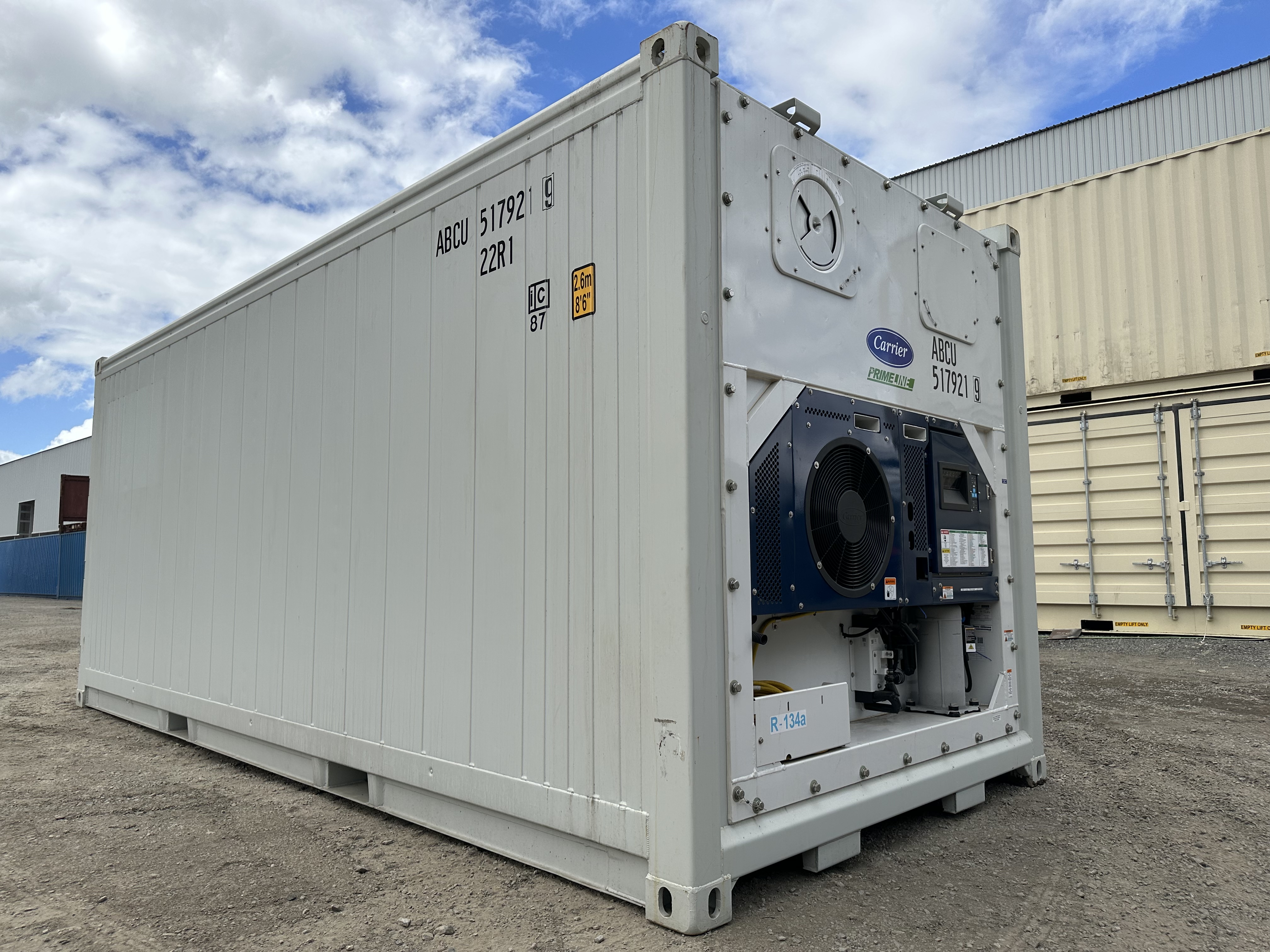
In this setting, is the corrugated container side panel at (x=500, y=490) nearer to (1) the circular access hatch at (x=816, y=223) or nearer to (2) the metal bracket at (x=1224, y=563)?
(1) the circular access hatch at (x=816, y=223)

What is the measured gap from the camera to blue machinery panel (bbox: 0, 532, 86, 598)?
78.8 feet

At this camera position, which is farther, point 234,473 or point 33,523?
point 33,523

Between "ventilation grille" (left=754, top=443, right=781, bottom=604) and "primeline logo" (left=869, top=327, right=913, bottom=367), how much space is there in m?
0.79

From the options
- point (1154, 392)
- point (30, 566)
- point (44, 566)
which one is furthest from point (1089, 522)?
point (30, 566)

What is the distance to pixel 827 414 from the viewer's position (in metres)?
2.95

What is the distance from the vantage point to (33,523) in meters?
32.3

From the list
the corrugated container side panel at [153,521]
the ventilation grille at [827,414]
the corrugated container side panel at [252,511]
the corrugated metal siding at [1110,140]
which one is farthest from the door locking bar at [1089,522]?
the corrugated container side panel at [153,521]

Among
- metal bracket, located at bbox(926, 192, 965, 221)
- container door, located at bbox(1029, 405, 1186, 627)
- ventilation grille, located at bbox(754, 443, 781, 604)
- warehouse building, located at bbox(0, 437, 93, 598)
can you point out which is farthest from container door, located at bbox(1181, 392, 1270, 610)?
warehouse building, located at bbox(0, 437, 93, 598)

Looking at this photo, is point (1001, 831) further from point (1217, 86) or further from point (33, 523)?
point (33, 523)

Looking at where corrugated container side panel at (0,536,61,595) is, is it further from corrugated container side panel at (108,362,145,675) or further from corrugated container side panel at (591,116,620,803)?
corrugated container side panel at (591,116,620,803)

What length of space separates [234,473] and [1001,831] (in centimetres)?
393

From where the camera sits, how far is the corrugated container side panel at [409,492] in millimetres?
3281

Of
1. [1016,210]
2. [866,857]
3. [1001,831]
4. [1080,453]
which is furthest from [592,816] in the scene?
[1016,210]

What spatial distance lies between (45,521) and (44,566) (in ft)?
22.4
